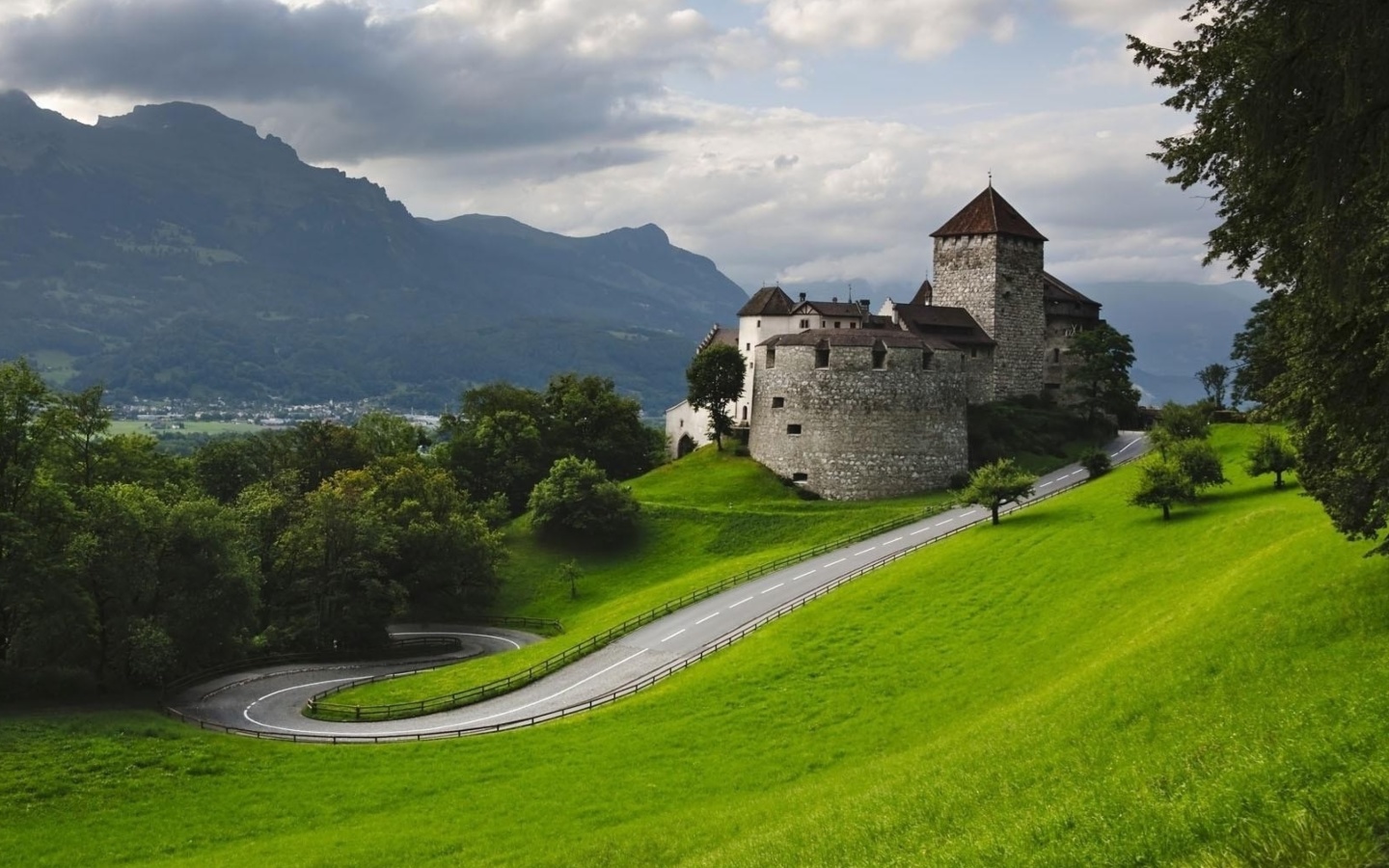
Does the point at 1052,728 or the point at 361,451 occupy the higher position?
the point at 361,451

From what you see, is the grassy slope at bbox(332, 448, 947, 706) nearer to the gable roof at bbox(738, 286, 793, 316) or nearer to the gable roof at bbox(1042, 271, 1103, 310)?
the gable roof at bbox(738, 286, 793, 316)

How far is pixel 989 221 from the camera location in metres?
84.3

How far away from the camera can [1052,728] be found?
71.9ft

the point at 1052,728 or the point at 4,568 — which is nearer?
the point at 1052,728

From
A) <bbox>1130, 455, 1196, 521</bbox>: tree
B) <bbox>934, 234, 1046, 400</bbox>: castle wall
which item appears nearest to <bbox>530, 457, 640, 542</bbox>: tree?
<bbox>934, 234, 1046, 400</bbox>: castle wall

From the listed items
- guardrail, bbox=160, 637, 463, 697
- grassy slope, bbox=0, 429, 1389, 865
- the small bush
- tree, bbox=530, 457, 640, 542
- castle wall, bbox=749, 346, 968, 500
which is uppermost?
castle wall, bbox=749, 346, 968, 500

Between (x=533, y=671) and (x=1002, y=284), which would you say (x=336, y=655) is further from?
(x=1002, y=284)

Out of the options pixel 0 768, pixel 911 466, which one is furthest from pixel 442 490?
pixel 0 768

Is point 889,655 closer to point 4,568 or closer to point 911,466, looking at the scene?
point 4,568

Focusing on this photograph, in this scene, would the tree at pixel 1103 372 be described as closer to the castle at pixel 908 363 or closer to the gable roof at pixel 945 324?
the castle at pixel 908 363

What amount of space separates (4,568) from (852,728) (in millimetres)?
30370

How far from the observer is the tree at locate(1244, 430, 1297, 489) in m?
47.8

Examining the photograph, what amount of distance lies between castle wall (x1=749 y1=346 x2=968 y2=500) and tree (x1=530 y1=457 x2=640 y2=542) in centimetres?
1247

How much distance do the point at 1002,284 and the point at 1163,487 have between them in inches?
1581
